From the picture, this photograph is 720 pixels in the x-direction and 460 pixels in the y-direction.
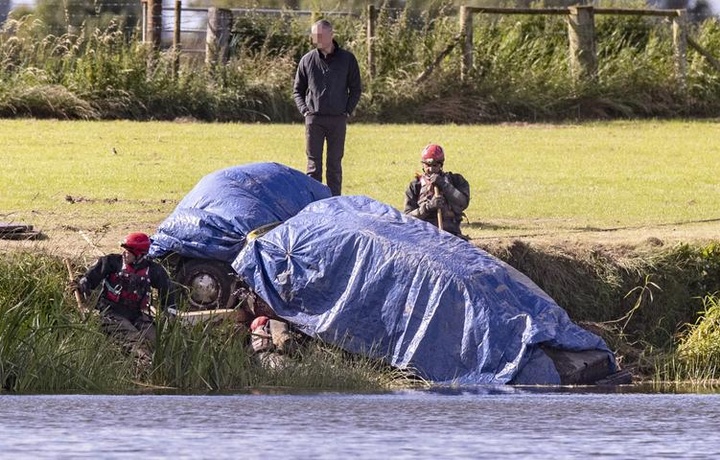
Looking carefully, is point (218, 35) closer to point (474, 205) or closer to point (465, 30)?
point (465, 30)

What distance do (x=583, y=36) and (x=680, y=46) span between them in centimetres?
166

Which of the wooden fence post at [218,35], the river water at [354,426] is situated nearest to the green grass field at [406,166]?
the wooden fence post at [218,35]

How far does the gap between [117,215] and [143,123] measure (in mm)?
7332

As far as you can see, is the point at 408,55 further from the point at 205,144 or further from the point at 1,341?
the point at 1,341

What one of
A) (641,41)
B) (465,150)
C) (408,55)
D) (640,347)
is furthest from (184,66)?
(640,347)

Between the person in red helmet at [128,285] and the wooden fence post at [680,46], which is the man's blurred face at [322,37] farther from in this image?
the wooden fence post at [680,46]

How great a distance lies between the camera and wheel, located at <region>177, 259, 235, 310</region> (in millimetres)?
16266

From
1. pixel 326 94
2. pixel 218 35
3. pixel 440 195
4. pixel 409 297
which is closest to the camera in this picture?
pixel 409 297

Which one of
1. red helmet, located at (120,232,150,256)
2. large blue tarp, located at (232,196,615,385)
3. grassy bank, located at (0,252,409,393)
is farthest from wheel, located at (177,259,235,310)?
red helmet, located at (120,232,150,256)

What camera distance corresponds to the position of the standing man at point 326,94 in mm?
17844

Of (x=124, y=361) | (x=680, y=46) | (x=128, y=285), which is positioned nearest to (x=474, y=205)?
(x=128, y=285)

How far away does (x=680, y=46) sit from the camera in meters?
29.9

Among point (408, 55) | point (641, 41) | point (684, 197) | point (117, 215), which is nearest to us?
point (117, 215)

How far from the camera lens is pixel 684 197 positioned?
21172 millimetres
